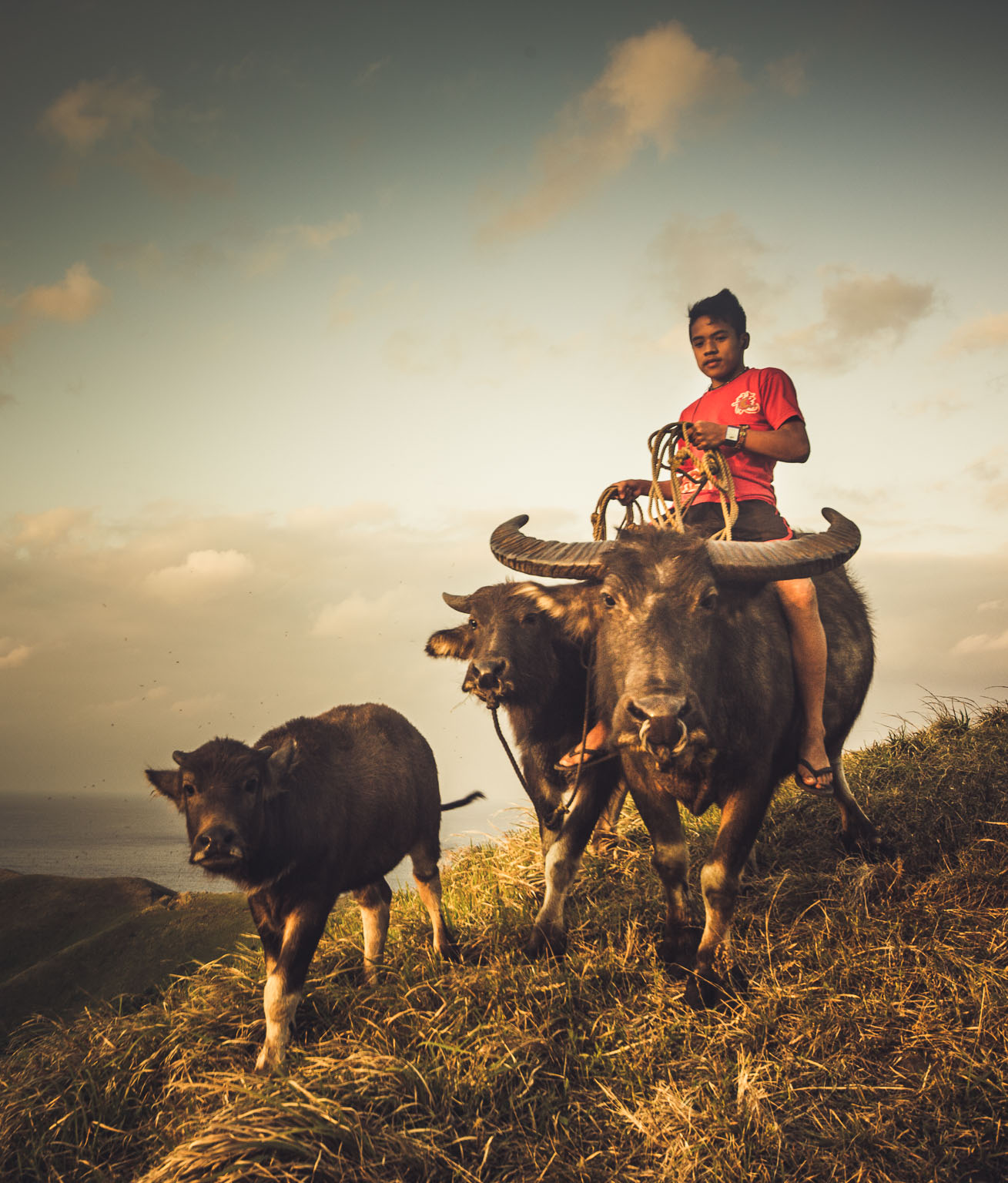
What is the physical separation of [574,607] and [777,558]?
3.89 feet

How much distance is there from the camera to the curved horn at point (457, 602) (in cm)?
561

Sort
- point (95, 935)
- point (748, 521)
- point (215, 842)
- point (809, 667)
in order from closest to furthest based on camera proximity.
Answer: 1. point (215, 842)
2. point (809, 667)
3. point (748, 521)
4. point (95, 935)

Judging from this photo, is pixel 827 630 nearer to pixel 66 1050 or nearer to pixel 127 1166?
pixel 127 1166

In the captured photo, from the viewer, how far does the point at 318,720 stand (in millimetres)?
4879

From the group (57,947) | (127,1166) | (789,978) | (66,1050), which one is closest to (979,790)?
(789,978)

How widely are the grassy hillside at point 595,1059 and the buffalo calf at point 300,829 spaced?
0.31 m

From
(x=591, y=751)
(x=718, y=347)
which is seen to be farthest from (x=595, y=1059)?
(x=718, y=347)

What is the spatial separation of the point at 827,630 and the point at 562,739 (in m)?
2.01

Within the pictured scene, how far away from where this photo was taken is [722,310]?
501 cm

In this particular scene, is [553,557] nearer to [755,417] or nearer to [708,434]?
[708,434]

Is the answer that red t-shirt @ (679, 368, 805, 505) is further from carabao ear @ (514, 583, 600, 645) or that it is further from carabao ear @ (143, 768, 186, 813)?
carabao ear @ (143, 768, 186, 813)

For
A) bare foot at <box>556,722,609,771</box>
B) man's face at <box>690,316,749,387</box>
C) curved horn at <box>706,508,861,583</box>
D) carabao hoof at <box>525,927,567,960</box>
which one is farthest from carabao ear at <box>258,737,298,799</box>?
man's face at <box>690,316,749,387</box>

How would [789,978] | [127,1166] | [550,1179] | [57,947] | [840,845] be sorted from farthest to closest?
[57,947], [840,845], [789,978], [127,1166], [550,1179]

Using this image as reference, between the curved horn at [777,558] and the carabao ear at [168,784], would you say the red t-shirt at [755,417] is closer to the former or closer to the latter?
the curved horn at [777,558]
